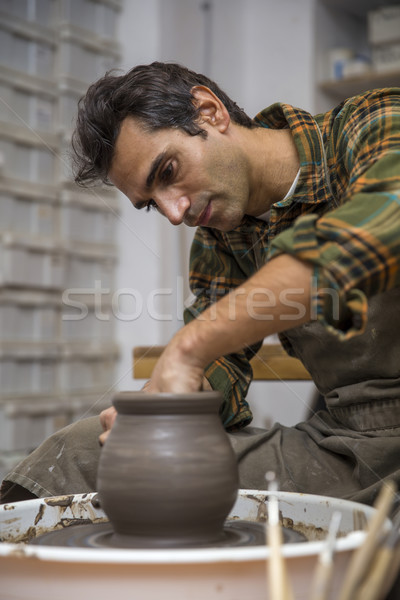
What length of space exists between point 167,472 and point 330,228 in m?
0.35

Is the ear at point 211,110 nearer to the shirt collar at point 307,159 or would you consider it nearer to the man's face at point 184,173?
the man's face at point 184,173

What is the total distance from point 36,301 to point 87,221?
22.3 inches

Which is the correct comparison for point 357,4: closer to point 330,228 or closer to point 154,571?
point 330,228

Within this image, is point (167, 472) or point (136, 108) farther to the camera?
point (136, 108)

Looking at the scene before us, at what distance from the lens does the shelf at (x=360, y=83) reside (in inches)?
127

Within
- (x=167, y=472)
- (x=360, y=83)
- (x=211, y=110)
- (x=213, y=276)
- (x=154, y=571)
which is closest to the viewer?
(x=154, y=571)

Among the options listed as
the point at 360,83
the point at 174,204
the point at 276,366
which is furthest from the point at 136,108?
the point at 360,83

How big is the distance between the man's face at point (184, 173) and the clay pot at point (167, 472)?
0.53m

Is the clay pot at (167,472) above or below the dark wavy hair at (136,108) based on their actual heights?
below

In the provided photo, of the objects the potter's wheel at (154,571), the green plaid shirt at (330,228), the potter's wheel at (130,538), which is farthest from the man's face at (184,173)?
the potter's wheel at (154,571)

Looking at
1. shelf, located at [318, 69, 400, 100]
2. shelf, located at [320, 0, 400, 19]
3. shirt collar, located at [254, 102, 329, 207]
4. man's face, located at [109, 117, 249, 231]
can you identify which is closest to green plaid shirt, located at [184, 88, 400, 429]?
shirt collar, located at [254, 102, 329, 207]

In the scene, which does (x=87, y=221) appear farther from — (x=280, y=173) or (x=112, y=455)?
(x=112, y=455)

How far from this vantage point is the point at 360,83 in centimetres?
328

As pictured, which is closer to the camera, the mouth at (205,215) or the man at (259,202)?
the man at (259,202)
